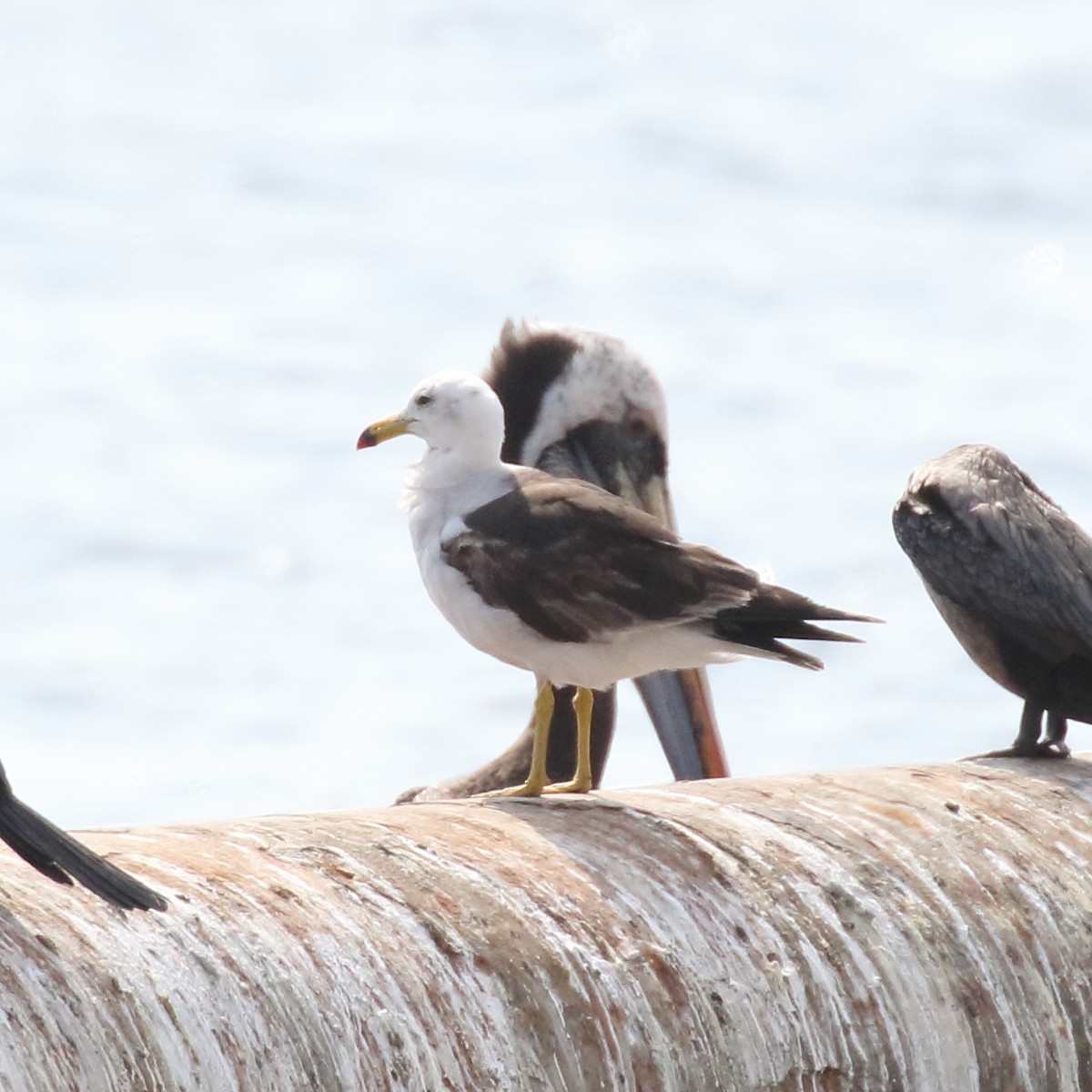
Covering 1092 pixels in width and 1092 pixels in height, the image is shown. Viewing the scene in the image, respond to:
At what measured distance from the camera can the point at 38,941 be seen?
286cm

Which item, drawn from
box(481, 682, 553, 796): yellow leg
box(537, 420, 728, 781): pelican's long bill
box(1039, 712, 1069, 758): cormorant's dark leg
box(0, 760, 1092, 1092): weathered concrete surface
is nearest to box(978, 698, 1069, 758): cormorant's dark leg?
box(1039, 712, 1069, 758): cormorant's dark leg

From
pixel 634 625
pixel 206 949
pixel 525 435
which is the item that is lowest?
pixel 206 949

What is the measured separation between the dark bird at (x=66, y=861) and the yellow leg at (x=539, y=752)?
4.34 feet

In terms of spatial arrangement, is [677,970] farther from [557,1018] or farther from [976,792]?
[976,792]

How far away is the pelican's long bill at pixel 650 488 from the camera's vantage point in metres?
7.08

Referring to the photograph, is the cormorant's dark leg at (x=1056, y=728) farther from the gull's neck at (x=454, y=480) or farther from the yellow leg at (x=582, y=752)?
the gull's neck at (x=454, y=480)

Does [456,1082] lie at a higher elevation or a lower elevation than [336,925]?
lower

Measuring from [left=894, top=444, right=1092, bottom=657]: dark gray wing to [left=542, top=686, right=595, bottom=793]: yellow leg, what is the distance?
2.92ft

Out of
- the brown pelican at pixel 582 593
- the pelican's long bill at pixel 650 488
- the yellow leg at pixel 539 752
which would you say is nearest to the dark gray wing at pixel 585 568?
the brown pelican at pixel 582 593

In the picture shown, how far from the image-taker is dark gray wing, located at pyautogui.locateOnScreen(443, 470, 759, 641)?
4371 mm

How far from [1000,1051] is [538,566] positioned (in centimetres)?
135

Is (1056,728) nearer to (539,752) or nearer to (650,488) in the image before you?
(539,752)

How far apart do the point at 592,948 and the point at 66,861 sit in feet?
2.72

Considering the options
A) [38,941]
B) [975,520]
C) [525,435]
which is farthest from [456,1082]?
[525,435]
